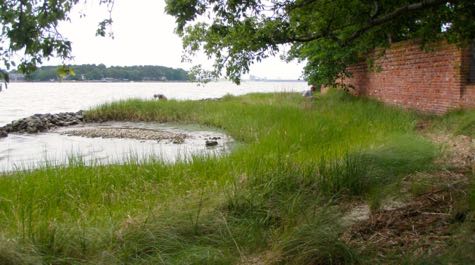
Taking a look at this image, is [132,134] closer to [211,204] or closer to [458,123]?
[458,123]

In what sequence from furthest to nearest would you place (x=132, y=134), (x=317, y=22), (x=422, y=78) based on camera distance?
(x=132, y=134) < (x=422, y=78) < (x=317, y=22)

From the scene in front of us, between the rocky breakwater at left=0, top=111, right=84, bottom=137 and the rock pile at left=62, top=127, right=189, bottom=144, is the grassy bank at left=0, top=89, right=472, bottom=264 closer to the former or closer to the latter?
the rock pile at left=62, top=127, right=189, bottom=144

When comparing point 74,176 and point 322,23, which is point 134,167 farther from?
point 322,23

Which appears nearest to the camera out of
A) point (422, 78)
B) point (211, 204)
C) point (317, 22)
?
point (211, 204)

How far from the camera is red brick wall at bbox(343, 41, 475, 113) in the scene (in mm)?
12320

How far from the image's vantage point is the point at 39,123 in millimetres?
22547

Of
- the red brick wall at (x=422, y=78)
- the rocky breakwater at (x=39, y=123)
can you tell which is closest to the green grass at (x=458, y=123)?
the red brick wall at (x=422, y=78)

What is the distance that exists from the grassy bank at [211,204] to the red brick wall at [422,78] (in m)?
2.72

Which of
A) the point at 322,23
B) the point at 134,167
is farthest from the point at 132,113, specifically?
the point at 322,23

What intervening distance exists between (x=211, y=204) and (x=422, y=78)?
35.6ft

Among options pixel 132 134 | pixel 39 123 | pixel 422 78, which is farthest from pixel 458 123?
pixel 39 123

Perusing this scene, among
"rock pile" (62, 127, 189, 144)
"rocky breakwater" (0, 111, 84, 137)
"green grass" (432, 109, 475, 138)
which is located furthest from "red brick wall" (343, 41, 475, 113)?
"rocky breakwater" (0, 111, 84, 137)

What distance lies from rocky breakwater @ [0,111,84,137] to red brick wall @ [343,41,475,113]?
13.9 metres


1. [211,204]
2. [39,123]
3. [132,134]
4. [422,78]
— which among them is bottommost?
[132,134]
